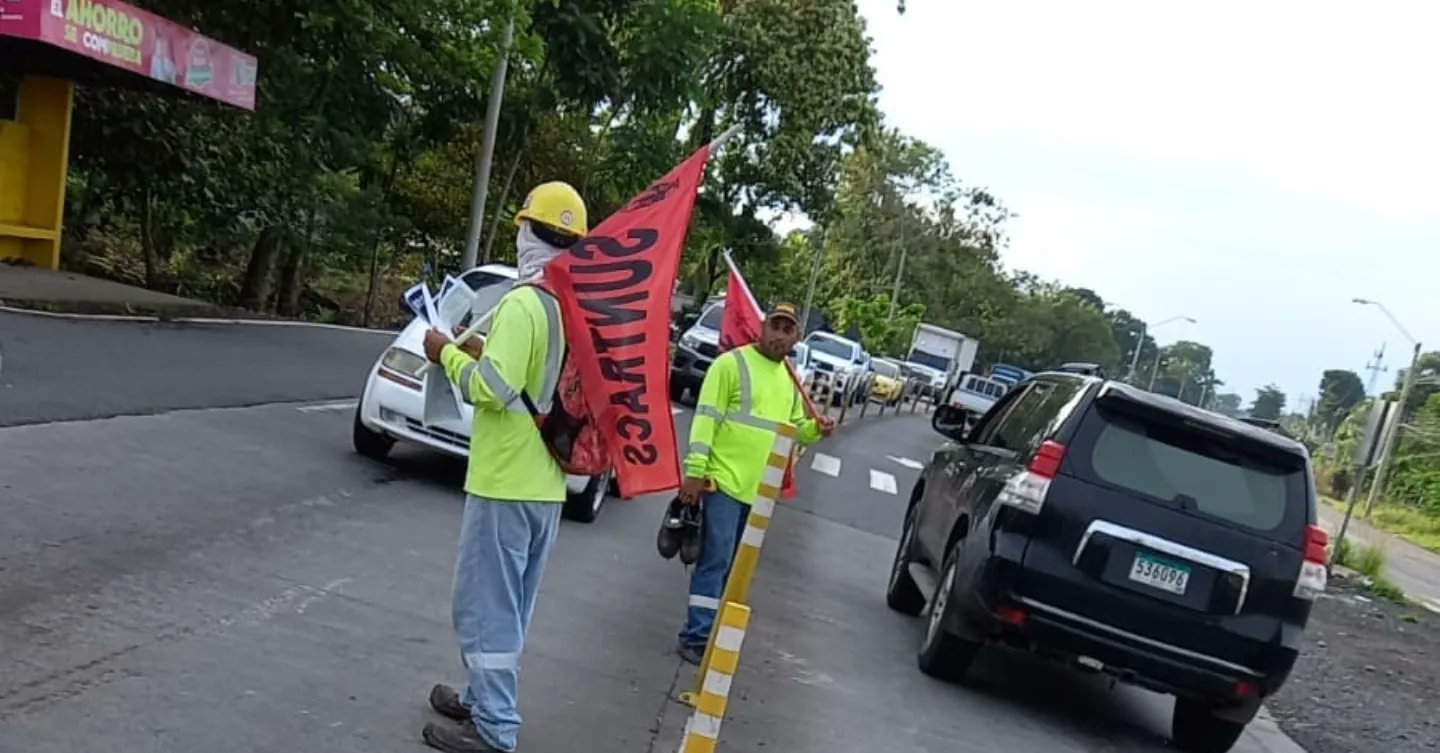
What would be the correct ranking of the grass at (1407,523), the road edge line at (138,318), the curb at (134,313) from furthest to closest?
the grass at (1407,523) → the curb at (134,313) → the road edge line at (138,318)

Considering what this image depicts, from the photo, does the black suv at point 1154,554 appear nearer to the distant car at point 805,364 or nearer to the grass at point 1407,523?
the distant car at point 805,364

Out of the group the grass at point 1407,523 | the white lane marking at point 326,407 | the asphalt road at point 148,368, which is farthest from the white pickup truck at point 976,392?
the white lane marking at point 326,407

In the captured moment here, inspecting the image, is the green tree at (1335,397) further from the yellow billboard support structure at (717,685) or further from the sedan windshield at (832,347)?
the yellow billboard support structure at (717,685)

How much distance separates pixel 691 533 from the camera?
7605mm

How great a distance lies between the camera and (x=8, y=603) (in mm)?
6027

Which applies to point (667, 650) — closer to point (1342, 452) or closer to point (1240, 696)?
point (1240, 696)

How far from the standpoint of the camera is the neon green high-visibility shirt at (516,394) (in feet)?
16.7

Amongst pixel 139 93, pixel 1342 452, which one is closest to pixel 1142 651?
pixel 139 93

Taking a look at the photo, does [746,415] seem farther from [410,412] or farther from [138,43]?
[138,43]

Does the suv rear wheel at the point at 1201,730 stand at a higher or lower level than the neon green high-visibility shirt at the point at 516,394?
lower

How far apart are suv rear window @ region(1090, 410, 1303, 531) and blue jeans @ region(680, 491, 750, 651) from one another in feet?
6.18

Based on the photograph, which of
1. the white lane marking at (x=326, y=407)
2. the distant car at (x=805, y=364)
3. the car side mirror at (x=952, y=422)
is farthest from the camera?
the distant car at (x=805, y=364)

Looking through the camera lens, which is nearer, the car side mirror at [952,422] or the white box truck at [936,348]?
the car side mirror at [952,422]

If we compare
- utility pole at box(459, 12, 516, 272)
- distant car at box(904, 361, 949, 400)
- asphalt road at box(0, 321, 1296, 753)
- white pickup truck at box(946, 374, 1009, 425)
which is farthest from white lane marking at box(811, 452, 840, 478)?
distant car at box(904, 361, 949, 400)
